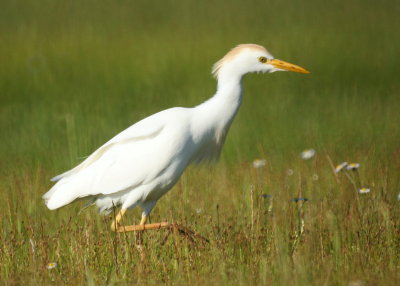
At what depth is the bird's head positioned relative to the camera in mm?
5816

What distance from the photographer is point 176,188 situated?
737 centimetres

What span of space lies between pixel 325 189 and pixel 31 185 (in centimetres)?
276

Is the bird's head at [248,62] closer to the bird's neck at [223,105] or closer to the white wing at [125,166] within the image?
the bird's neck at [223,105]

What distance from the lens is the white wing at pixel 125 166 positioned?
568cm

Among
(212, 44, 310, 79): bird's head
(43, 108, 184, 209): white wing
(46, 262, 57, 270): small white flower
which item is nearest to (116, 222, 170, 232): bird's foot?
(43, 108, 184, 209): white wing

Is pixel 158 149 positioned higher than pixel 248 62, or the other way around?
pixel 248 62

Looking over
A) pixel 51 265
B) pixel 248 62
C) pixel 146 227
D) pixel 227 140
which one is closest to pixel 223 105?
pixel 248 62

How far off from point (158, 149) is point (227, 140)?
3667 millimetres

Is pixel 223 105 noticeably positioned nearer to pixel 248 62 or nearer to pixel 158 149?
pixel 248 62

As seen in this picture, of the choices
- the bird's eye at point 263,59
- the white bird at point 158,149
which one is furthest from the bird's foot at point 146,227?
the bird's eye at point 263,59

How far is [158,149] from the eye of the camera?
566 cm

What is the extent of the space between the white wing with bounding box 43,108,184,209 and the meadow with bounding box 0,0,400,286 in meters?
0.32

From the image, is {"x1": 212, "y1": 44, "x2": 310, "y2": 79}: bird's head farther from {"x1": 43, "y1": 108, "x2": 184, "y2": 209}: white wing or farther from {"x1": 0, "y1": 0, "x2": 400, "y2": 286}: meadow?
{"x1": 0, "y1": 0, "x2": 400, "y2": 286}: meadow

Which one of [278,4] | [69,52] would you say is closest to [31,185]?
[69,52]
